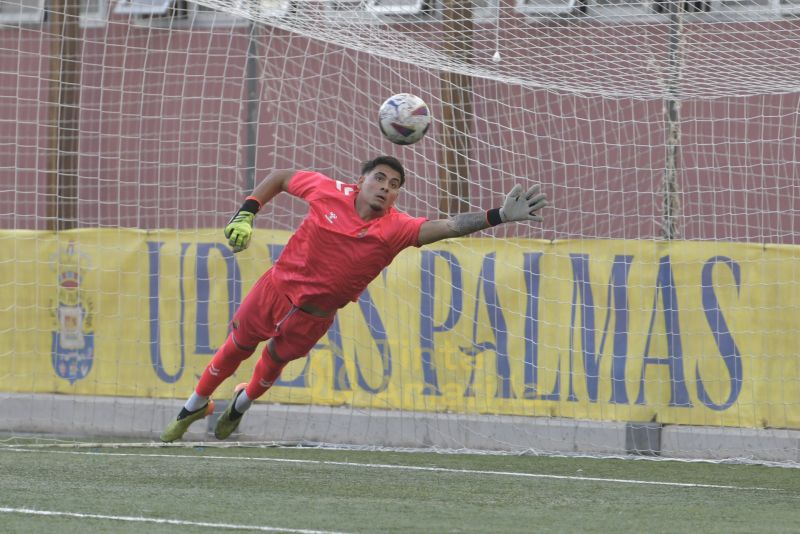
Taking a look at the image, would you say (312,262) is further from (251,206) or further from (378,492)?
(378,492)

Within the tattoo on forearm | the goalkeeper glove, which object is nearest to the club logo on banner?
the goalkeeper glove

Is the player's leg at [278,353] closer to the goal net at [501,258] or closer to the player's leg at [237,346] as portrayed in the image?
the player's leg at [237,346]

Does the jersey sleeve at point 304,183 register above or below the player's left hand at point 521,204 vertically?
above

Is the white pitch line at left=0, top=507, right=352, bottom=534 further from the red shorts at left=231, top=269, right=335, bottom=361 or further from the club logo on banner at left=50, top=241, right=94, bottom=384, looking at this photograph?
the club logo on banner at left=50, top=241, right=94, bottom=384

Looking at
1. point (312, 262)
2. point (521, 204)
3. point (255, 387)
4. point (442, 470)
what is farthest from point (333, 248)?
point (442, 470)

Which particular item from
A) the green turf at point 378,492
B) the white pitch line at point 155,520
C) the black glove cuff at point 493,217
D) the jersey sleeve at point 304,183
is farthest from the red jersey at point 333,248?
the white pitch line at point 155,520

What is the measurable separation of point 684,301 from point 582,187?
1664 mm

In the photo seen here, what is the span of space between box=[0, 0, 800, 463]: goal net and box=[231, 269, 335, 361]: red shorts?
2.56 metres

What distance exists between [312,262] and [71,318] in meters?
4.45

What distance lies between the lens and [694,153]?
41.0 ft

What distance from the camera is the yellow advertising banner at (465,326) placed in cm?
1141

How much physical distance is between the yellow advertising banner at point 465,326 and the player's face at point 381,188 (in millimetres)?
3082

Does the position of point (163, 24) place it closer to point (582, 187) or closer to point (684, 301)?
point (582, 187)

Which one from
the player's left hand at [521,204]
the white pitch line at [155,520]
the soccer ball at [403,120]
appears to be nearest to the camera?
the white pitch line at [155,520]
